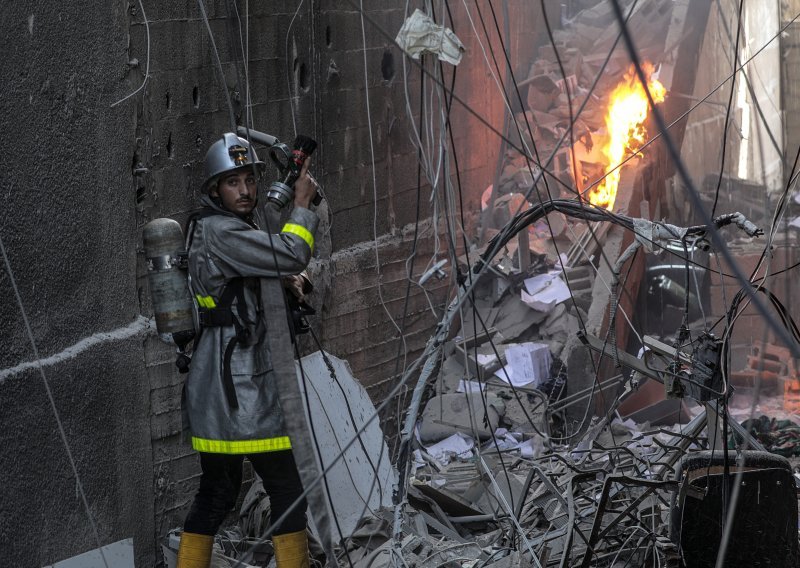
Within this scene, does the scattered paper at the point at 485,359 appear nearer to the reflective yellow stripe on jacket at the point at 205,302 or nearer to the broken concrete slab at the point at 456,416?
the broken concrete slab at the point at 456,416

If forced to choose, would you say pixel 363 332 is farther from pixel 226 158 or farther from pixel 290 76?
pixel 226 158

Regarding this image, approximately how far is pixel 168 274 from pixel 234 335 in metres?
0.40

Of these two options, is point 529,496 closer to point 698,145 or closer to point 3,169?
point 3,169

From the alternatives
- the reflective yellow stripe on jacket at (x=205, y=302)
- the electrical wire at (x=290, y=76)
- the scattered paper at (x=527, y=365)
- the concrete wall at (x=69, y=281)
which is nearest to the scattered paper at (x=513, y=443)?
the scattered paper at (x=527, y=365)

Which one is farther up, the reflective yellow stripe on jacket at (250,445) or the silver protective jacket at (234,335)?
the silver protective jacket at (234,335)

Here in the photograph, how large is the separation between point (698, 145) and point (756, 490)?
→ 11.9 metres

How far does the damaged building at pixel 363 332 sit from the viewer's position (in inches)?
183

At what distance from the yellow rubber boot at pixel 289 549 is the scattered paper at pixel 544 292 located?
569 cm

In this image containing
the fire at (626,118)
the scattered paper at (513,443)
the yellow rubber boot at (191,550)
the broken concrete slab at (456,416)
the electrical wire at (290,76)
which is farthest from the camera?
the fire at (626,118)

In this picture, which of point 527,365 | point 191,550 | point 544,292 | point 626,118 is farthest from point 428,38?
point 626,118

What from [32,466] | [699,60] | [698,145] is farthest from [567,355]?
[698,145]

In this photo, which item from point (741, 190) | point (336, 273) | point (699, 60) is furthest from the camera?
point (741, 190)

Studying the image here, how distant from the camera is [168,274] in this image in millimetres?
4938

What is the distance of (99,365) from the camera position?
555 centimetres
